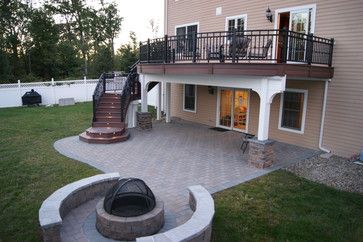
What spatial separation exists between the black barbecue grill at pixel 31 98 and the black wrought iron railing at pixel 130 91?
28.2 feet

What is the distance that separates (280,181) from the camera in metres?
7.45

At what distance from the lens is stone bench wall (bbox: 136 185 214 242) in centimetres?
404

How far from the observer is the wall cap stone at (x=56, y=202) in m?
4.47

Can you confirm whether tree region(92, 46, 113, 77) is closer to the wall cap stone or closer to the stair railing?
the stair railing

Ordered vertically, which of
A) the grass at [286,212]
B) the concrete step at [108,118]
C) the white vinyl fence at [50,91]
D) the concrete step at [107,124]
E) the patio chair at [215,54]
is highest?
the patio chair at [215,54]

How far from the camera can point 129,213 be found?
4977mm

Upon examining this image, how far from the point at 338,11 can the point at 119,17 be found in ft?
97.4

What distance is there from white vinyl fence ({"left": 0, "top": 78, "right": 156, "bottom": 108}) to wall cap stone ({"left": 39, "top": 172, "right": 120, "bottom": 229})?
46.0 ft

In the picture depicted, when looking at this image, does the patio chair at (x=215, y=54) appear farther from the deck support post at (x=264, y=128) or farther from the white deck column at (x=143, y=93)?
the white deck column at (x=143, y=93)

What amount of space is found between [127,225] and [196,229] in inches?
45.6

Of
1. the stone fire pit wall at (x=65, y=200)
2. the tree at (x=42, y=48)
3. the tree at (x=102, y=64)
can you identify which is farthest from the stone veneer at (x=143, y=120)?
the tree at (x=42, y=48)

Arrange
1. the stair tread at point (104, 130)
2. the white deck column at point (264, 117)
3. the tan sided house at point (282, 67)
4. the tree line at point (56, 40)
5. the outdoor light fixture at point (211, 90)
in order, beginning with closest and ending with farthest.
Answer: the white deck column at point (264, 117), the tan sided house at point (282, 67), the stair tread at point (104, 130), the outdoor light fixture at point (211, 90), the tree line at point (56, 40)

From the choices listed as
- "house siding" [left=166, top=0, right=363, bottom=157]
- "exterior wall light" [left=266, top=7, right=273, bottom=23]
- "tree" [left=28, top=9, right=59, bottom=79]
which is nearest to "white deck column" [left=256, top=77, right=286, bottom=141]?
"house siding" [left=166, top=0, right=363, bottom=157]

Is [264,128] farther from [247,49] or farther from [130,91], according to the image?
[130,91]
